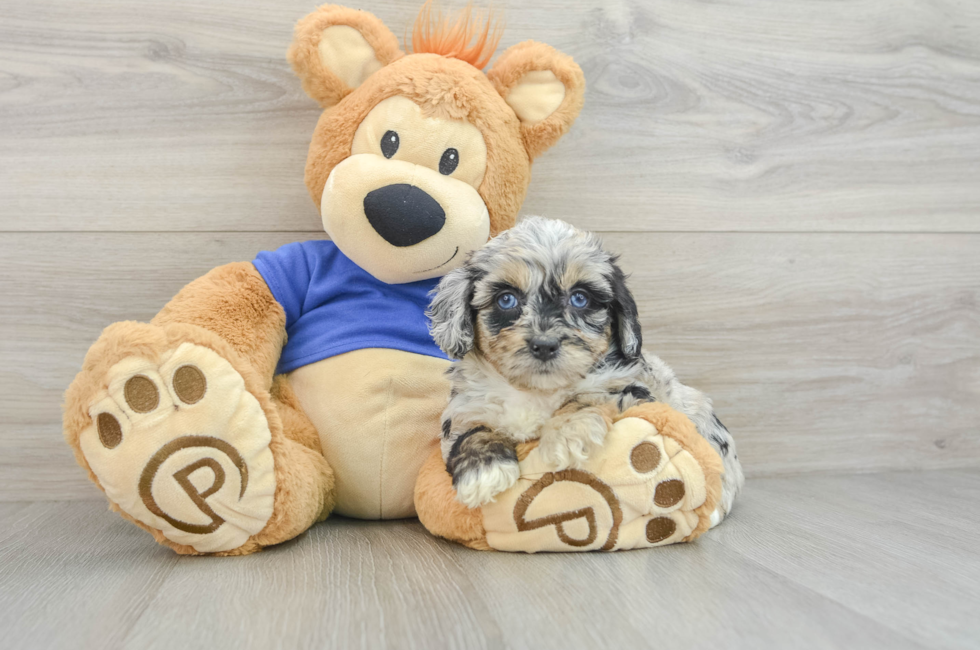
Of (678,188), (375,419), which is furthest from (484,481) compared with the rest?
(678,188)

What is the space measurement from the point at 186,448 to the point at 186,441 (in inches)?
0.6

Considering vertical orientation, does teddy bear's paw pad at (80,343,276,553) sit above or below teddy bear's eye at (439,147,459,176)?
below

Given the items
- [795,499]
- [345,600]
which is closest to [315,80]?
[345,600]

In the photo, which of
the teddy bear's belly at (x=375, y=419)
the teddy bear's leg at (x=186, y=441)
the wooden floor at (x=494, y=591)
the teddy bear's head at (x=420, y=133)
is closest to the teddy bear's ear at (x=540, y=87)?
the teddy bear's head at (x=420, y=133)

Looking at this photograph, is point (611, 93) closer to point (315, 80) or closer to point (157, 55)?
point (315, 80)

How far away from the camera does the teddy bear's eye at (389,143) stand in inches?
63.7

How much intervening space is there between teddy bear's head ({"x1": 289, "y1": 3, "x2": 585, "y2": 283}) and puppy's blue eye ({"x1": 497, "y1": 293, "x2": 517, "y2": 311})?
241 mm

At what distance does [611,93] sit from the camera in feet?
7.02

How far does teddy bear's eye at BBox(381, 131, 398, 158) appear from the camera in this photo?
1.62 m

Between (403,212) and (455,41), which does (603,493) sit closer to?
(403,212)

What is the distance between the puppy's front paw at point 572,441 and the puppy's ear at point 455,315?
263mm

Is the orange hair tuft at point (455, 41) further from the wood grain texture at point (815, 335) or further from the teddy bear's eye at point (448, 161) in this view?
the wood grain texture at point (815, 335)

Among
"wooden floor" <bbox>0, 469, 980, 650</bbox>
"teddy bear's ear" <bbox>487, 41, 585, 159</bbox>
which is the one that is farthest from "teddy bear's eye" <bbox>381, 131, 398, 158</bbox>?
"wooden floor" <bbox>0, 469, 980, 650</bbox>

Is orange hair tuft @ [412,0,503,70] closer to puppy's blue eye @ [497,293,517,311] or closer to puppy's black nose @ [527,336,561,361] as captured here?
puppy's blue eye @ [497,293,517,311]
